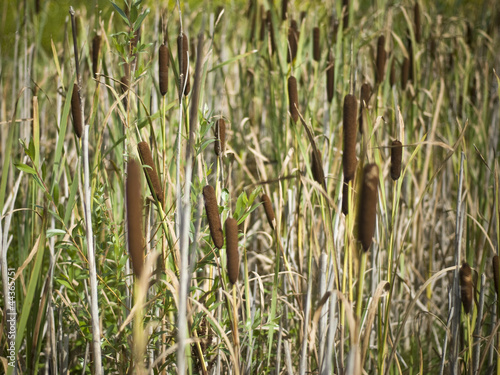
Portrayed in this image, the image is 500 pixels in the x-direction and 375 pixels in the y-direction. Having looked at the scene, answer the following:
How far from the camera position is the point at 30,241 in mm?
1003

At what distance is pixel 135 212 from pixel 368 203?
0.26 metres

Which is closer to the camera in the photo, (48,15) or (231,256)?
(231,256)

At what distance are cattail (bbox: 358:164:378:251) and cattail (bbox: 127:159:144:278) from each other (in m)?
0.25

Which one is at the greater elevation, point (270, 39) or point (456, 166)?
point (270, 39)

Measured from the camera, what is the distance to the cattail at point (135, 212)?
42 centimetres

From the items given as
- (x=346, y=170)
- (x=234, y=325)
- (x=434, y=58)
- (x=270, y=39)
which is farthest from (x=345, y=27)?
(x=234, y=325)

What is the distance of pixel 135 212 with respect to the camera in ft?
1.42

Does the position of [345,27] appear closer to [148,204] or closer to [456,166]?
[456,166]

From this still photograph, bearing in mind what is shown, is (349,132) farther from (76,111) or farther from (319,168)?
(76,111)

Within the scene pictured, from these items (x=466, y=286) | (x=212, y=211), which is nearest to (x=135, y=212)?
(x=212, y=211)

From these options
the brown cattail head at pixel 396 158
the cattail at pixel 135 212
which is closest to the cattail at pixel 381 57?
the brown cattail head at pixel 396 158

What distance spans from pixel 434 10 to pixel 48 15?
1741mm

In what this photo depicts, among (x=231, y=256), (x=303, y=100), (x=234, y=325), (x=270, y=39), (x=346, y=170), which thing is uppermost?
(x=270, y=39)

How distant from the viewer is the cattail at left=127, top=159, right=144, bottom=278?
16.4 inches
